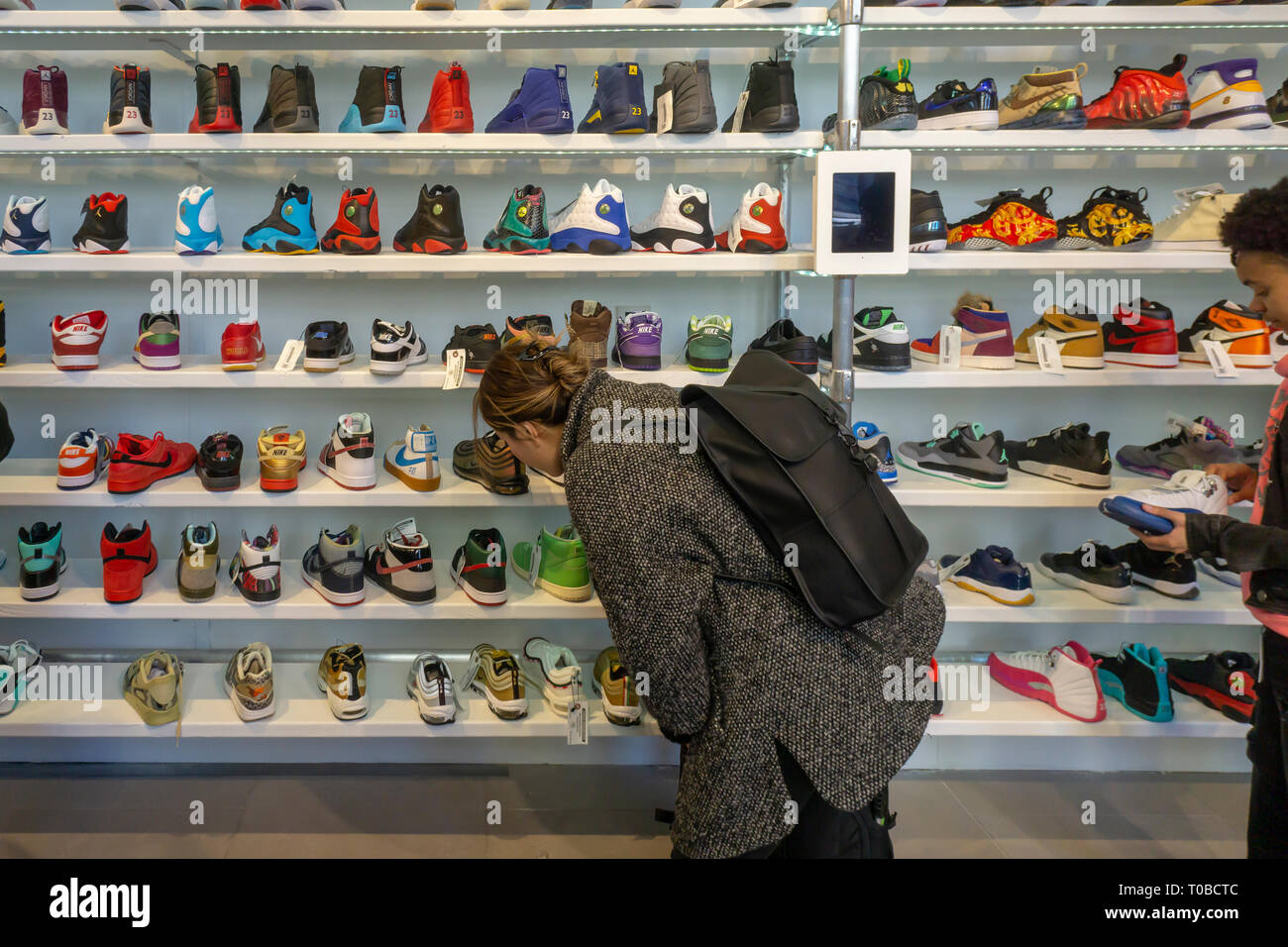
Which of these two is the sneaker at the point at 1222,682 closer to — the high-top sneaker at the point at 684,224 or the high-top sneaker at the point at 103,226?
the high-top sneaker at the point at 684,224

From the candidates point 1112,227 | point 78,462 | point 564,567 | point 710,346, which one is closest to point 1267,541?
point 1112,227

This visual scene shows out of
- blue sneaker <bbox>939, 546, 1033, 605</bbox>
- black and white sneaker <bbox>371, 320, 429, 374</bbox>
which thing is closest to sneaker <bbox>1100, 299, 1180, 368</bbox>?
blue sneaker <bbox>939, 546, 1033, 605</bbox>

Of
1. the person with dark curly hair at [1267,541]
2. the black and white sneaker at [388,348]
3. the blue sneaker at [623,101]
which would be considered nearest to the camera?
the person with dark curly hair at [1267,541]

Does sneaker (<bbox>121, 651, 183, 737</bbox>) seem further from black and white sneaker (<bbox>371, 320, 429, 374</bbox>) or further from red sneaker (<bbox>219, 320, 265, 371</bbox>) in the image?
black and white sneaker (<bbox>371, 320, 429, 374</bbox>)

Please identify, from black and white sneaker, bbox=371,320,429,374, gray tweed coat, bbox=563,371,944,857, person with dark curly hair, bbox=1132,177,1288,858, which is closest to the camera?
gray tweed coat, bbox=563,371,944,857

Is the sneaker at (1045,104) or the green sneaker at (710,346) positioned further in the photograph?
the green sneaker at (710,346)

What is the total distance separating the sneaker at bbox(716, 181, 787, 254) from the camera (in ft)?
9.90

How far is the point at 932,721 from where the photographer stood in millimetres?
3061

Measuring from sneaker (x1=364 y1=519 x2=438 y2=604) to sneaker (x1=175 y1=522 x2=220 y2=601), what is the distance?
0.53 meters

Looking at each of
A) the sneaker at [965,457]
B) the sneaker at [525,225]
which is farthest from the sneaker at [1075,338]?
the sneaker at [525,225]

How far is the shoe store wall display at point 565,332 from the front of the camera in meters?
2.96

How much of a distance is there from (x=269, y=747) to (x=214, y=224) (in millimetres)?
1844

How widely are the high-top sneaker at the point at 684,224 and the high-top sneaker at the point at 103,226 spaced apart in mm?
1705

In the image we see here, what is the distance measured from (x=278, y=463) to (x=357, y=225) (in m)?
0.78
